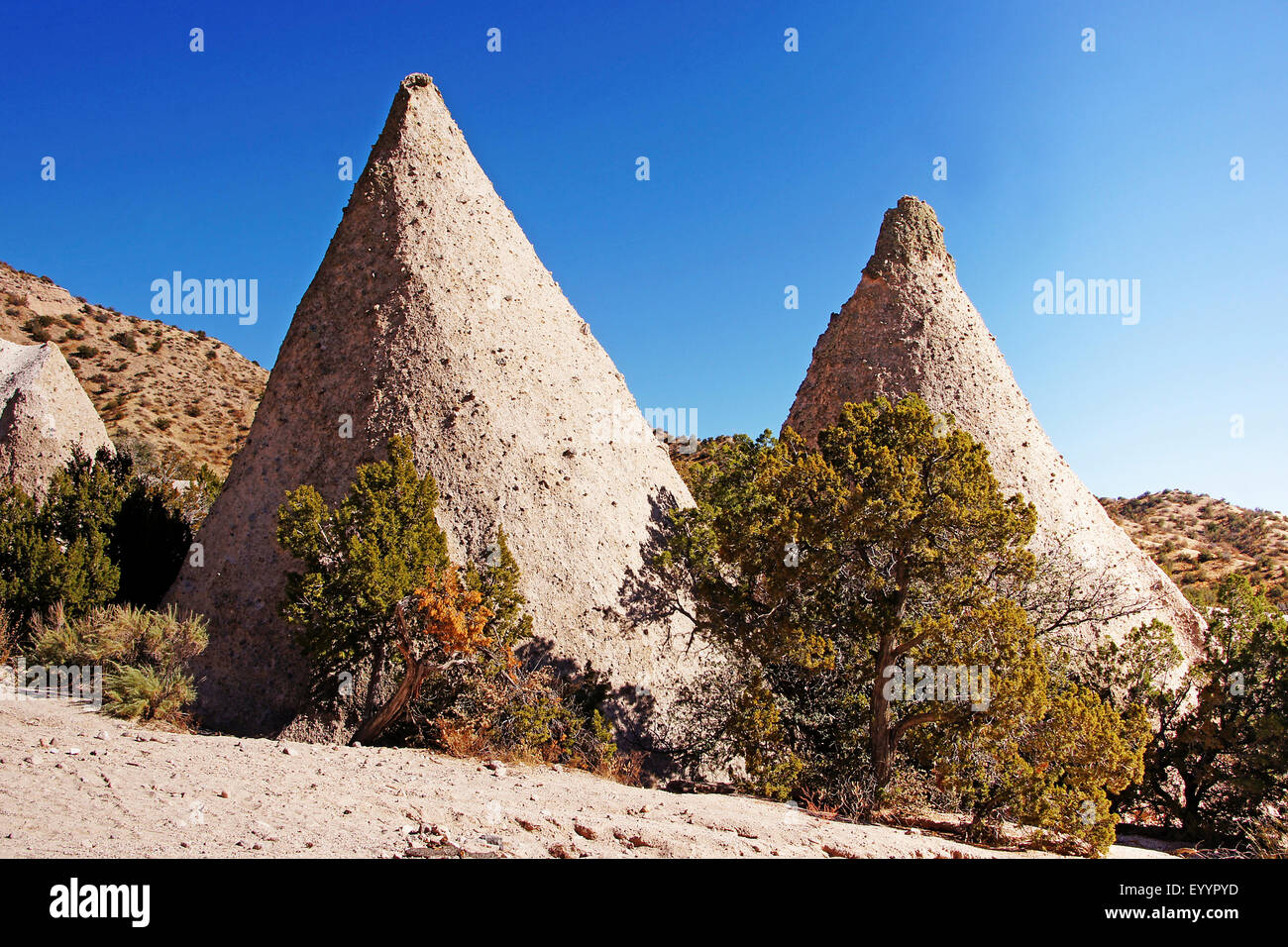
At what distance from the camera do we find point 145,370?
3772 centimetres

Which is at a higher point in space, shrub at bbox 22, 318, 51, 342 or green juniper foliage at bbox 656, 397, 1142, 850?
shrub at bbox 22, 318, 51, 342

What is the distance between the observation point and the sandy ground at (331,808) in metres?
4.94

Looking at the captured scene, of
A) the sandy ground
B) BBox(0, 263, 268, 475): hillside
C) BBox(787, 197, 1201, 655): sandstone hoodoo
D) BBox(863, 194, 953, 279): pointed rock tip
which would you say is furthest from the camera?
BBox(0, 263, 268, 475): hillside

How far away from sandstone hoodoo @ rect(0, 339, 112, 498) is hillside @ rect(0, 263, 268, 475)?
12831 mm

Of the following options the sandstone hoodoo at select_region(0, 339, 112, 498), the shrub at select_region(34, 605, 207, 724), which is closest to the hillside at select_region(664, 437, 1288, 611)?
the shrub at select_region(34, 605, 207, 724)

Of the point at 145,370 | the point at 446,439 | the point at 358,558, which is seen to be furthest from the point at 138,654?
the point at 145,370

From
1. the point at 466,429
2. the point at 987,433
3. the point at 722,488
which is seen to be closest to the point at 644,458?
the point at 722,488

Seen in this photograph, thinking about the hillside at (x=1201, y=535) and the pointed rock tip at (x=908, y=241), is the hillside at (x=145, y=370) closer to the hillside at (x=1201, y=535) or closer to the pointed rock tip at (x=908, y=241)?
the hillside at (x=1201, y=535)

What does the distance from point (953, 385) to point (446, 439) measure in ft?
28.5

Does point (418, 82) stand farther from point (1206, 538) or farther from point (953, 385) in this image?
point (1206, 538)

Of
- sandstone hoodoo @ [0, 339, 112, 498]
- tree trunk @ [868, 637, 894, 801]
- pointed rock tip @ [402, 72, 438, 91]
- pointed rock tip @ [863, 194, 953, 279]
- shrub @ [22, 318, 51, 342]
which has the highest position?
shrub @ [22, 318, 51, 342]

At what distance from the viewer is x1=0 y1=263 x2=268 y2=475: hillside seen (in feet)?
109

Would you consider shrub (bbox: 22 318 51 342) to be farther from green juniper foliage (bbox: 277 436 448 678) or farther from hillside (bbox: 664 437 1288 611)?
green juniper foliage (bbox: 277 436 448 678)
